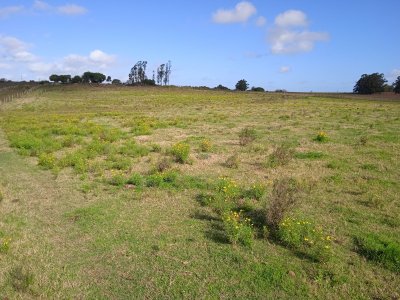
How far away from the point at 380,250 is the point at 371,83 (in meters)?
89.3

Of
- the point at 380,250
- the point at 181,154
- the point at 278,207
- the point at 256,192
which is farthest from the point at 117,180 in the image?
the point at 380,250

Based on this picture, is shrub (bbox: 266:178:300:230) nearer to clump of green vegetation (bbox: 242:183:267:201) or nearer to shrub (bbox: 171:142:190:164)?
clump of green vegetation (bbox: 242:183:267:201)

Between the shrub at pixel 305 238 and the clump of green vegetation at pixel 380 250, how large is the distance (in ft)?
2.04

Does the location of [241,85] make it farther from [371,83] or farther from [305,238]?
[305,238]

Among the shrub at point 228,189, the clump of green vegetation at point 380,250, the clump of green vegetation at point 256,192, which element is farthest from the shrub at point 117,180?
the clump of green vegetation at point 380,250

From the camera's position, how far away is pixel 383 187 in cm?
1099

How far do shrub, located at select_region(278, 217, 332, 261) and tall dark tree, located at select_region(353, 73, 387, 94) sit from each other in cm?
8841

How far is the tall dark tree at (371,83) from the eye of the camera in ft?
281

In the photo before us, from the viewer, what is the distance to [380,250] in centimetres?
706

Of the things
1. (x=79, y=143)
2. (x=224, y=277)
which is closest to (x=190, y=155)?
(x=79, y=143)

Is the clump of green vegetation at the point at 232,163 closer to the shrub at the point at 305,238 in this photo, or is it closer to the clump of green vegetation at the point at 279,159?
the clump of green vegetation at the point at 279,159

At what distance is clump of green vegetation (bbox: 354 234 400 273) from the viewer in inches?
266

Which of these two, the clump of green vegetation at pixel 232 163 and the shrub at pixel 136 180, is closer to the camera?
the shrub at pixel 136 180

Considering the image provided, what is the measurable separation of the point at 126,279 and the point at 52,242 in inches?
88.0
